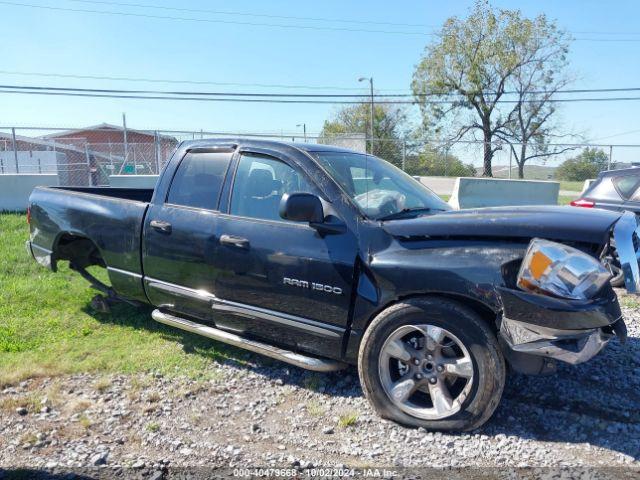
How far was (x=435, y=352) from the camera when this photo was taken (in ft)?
10.5

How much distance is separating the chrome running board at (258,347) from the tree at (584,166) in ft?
57.8

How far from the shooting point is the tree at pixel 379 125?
63.1 ft

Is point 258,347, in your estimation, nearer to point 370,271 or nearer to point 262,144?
point 370,271

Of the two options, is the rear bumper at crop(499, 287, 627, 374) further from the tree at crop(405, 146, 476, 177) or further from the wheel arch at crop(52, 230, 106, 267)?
the tree at crop(405, 146, 476, 177)

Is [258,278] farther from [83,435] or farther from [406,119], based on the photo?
[406,119]

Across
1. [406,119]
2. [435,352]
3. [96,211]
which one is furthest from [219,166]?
[406,119]

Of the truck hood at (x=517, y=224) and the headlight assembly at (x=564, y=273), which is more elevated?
the truck hood at (x=517, y=224)

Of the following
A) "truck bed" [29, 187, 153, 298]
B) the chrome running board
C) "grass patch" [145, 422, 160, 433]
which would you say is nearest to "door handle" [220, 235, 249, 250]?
the chrome running board

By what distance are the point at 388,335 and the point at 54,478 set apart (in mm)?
2053

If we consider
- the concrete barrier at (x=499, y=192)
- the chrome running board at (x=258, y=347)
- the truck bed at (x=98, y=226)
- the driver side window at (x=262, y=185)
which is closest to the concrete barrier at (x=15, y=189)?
the truck bed at (x=98, y=226)

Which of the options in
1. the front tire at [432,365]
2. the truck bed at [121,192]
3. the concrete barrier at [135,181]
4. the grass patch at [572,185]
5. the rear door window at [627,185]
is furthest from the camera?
the grass patch at [572,185]

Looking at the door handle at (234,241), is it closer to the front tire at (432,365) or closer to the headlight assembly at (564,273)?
the front tire at (432,365)

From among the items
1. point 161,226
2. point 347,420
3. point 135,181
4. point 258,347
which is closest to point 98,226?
point 161,226

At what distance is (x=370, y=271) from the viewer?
133 inches
